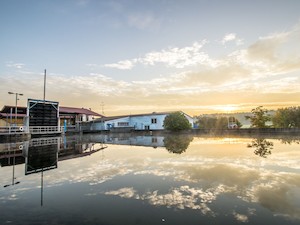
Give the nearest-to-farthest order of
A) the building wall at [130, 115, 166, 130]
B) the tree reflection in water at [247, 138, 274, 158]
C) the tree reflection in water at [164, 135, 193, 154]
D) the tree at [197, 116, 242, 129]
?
the tree reflection in water at [247, 138, 274, 158], the tree reflection in water at [164, 135, 193, 154], the tree at [197, 116, 242, 129], the building wall at [130, 115, 166, 130]

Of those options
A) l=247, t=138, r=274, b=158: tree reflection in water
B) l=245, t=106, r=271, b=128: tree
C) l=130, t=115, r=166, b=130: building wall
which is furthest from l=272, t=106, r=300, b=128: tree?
l=247, t=138, r=274, b=158: tree reflection in water

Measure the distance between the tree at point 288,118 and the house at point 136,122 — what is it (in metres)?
17.5

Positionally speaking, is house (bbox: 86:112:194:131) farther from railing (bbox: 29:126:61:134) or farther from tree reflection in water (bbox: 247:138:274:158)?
tree reflection in water (bbox: 247:138:274:158)

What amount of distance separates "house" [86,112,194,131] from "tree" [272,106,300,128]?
17522mm

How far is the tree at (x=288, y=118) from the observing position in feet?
112

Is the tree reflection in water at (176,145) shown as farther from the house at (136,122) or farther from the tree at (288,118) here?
the tree at (288,118)

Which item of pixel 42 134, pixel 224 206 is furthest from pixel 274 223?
pixel 42 134

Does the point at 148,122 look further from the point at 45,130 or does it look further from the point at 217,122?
the point at 45,130

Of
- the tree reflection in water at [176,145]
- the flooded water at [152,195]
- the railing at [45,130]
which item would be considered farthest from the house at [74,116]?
the flooded water at [152,195]

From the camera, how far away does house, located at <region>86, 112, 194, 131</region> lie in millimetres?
43031

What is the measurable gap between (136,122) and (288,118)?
3151 cm

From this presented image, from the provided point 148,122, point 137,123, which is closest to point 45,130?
Answer: point 137,123

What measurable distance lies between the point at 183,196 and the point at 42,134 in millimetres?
27673

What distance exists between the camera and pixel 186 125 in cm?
3391
